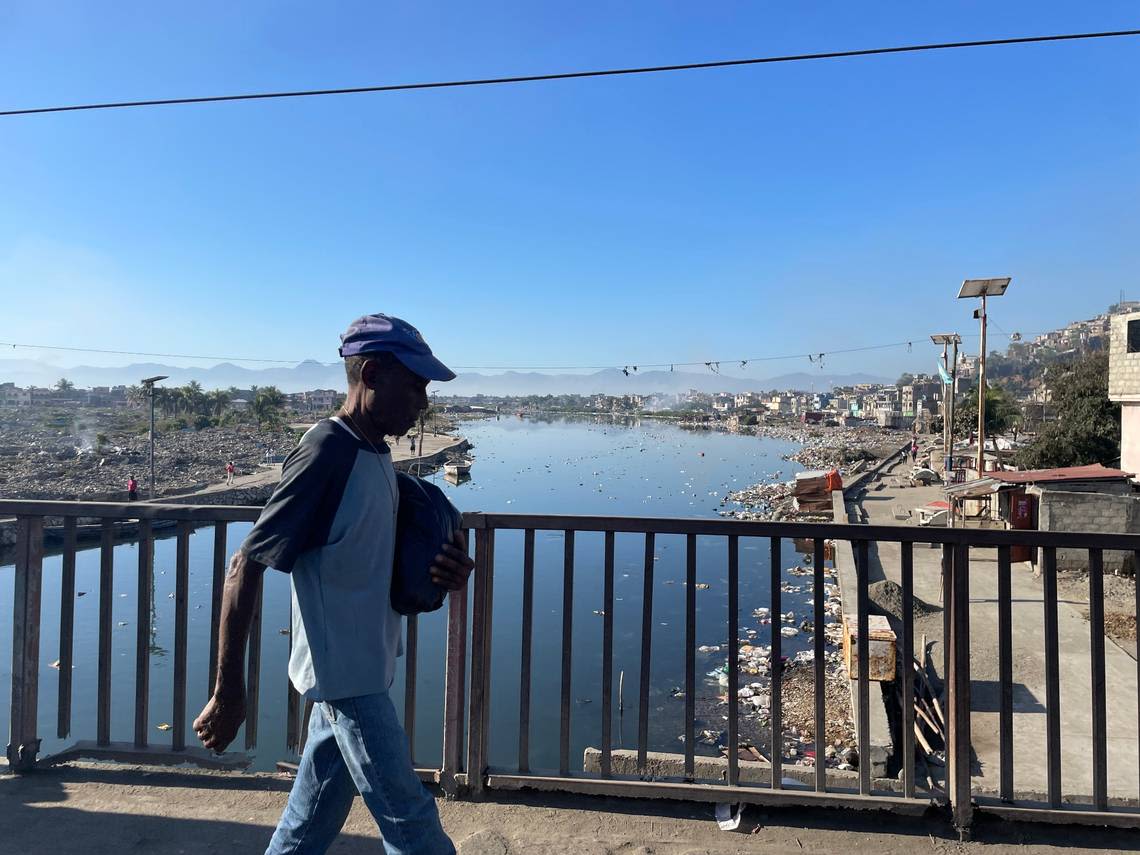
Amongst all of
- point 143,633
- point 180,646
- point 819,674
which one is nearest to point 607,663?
point 819,674

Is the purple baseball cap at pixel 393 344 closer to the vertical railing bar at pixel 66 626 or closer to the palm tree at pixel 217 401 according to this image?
the vertical railing bar at pixel 66 626

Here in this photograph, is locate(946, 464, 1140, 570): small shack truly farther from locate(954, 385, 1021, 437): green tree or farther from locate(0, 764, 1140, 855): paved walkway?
locate(954, 385, 1021, 437): green tree

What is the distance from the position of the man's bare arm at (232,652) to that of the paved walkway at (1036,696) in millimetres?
3167

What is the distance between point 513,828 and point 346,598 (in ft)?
4.66

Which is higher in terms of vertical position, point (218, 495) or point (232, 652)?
point (232, 652)

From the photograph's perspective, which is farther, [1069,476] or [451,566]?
[1069,476]

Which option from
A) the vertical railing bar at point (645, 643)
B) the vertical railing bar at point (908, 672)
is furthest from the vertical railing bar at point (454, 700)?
the vertical railing bar at point (908, 672)

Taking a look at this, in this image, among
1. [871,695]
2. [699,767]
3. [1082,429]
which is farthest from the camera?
[1082,429]

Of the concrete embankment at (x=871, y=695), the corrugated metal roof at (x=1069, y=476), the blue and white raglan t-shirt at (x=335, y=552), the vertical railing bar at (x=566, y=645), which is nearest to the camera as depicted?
the blue and white raglan t-shirt at (x=335, y=552)

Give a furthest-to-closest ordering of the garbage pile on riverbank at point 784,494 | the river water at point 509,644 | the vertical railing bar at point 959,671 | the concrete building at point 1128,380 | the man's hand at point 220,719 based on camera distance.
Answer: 1. the garbage pile on riverbank at point 784,494
2. the concrete building at point 1128,380
3. the river water at point 509,644
4. the vertical railing bar at point 959,671
5. the man's hand at point 220,719

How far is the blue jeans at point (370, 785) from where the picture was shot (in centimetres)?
176

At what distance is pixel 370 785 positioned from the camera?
1752 millimetres

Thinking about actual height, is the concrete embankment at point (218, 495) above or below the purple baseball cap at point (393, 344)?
below

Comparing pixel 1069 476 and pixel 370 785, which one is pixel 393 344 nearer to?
pixel 370 785
